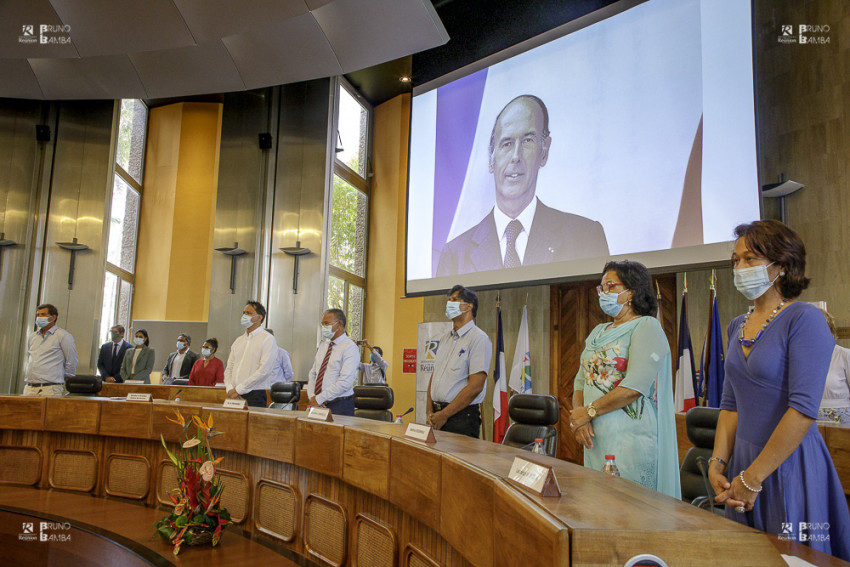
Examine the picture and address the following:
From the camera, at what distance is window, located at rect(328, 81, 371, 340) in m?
9.19

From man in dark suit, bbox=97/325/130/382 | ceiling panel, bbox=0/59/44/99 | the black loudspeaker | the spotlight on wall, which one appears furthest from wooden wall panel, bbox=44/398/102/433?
the black loudspeaker

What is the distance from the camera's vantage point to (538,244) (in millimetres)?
5223

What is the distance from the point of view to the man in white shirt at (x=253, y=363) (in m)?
4.21

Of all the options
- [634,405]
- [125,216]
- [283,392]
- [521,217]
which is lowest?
[283,392]

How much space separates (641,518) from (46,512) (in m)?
3.20

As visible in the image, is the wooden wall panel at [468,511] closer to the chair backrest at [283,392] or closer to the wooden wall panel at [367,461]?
the wooden wall panel at [367,461]

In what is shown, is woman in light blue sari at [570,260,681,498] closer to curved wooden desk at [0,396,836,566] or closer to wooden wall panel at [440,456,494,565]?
curved wooden desk at [0,396,836,566]

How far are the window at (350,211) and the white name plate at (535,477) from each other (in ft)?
25.9

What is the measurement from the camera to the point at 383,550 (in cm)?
198

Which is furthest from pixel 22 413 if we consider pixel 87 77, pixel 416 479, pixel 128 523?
pixel 87 77

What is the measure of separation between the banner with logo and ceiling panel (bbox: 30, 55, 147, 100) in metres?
4.72

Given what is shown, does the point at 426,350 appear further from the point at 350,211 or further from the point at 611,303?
the point at 611,303

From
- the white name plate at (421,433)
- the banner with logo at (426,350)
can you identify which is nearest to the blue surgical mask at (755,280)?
the white name plate at (421,433)

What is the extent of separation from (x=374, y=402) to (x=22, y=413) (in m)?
2.15
